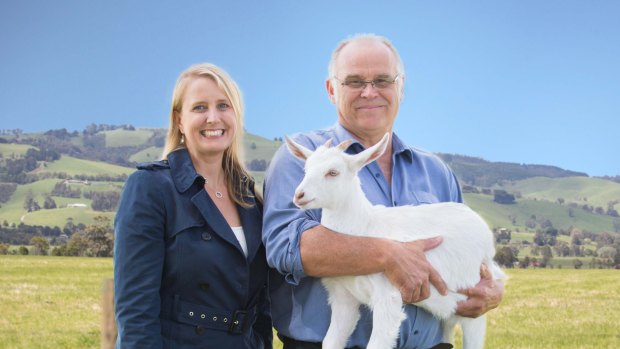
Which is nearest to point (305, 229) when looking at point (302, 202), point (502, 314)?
point (302, 202)

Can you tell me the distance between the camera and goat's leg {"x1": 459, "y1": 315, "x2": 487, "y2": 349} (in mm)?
5506

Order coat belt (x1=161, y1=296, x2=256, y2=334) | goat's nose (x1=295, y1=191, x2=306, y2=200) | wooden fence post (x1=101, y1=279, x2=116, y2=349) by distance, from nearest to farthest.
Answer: goat's nose (x1=295, y1=191, x2=306, y2=200) → coat belt (x1=161, y1=296, x2=256, y2=334) → wooden fence post (x1=101, y1=279, x2=116, y2=349)

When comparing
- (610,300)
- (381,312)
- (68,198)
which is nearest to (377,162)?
(381,312)

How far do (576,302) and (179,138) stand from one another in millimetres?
23060

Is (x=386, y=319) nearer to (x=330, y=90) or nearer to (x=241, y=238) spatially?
(x=241, y=238)

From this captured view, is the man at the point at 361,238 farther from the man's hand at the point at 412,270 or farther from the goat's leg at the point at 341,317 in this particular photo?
the goat's leg at the point at 341,317

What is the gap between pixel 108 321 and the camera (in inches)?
293

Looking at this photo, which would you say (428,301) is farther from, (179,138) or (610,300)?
(610,300)

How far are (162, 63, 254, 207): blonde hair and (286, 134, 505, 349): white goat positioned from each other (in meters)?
0.90

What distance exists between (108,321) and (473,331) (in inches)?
154

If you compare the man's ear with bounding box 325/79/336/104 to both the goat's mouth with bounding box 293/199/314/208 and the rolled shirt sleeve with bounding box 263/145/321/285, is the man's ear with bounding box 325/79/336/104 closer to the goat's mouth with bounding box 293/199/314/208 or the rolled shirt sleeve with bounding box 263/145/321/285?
the rolled shirt sleeve with bounding box 263/145/321/285

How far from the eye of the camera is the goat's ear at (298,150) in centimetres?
492

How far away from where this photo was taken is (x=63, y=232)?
151000mm

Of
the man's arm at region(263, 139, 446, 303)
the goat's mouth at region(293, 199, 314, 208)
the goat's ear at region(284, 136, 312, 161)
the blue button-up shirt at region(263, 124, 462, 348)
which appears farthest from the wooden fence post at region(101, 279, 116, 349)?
the goat's mouth at region(293, 199, 314, 208)
